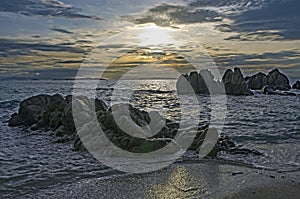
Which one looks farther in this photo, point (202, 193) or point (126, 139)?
point (126, 139)

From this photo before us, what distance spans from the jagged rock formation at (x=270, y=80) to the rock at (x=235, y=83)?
667 inches

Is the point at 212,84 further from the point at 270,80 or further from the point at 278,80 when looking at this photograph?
the point at 278,80

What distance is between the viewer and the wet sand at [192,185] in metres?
7.45

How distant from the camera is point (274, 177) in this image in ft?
28.6

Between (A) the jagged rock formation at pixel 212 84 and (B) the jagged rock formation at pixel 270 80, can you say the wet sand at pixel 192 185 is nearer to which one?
(A) the jagged rock formation at pixel 212 84

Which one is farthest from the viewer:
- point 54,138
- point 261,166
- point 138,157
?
point 54,138

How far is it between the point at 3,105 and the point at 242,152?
30772 mm

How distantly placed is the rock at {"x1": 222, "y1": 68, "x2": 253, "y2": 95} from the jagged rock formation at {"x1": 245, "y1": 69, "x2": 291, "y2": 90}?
16942mm

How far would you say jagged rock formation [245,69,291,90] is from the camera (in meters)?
81.6

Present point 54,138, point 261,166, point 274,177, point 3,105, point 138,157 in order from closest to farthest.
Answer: point 274,177 → point 261,166 → point 138,157 → point 54,138 → point 3,105

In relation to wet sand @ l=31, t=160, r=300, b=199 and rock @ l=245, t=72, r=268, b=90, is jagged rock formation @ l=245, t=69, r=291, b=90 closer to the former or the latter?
rock @ l=245, t=72, r=268, b=90

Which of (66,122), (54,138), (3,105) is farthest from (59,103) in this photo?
(3,105)

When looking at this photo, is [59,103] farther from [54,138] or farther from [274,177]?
[274,177]

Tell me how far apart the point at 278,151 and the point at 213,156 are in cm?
285
